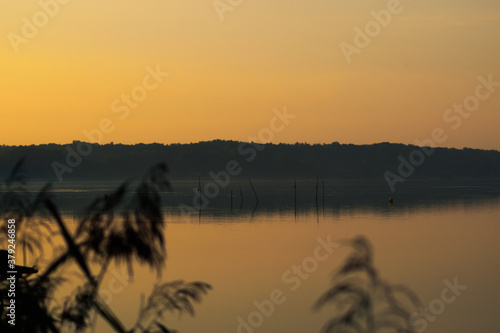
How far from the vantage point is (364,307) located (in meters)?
4.90

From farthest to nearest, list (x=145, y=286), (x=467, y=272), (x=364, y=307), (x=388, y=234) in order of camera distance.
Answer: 1. (x=388, y=234)
2. (x=467, y=272)
3. (x=145, y=286)
4. (x=364, y=307)

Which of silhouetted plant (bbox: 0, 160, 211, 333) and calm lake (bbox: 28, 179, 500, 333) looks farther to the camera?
calm lake (bbox: 28, 179, 500, 333)

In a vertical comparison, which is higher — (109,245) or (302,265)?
(302,265)

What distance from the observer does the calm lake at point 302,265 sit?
26156 mm

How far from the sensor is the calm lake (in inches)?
1030

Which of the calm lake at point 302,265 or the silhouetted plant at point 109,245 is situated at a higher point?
the calm lake at point 302,265

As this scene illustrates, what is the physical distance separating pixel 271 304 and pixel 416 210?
60357 mm

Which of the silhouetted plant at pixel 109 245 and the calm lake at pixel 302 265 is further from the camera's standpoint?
the calm lake at pixel 302 265

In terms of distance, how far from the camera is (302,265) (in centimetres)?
4003

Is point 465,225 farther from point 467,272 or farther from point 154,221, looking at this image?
Result: point 154,221

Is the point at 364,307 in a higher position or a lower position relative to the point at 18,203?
lower

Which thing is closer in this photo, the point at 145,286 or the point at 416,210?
the point at 145,286

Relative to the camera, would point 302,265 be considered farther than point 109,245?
Yes

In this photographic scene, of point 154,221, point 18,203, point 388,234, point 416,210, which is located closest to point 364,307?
point 154,221
